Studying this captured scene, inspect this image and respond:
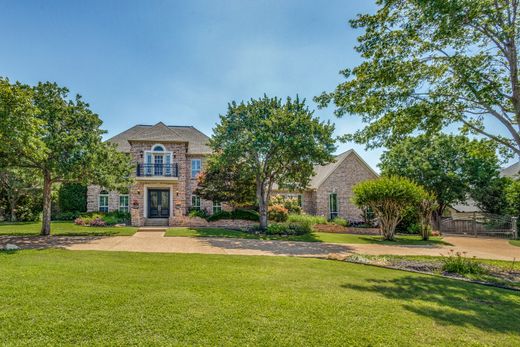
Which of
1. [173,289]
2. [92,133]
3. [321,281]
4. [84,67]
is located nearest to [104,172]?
[92,133]

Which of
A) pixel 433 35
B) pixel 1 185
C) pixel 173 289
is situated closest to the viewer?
pixel 173 289

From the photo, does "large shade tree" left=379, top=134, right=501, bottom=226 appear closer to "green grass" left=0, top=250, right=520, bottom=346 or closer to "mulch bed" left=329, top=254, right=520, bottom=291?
"mulch bed" left=329, top=254, right=520, bottom=291

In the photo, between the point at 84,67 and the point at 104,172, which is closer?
the point at 84,67

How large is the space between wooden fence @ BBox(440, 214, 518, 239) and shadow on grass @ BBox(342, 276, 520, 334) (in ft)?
57.8

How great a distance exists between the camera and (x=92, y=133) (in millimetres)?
13531

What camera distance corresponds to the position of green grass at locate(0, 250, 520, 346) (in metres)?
3.52

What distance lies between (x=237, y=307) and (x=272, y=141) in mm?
A: 12500

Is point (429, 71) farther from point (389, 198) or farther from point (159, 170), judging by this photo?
point (159, 170)

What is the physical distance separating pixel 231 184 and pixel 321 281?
15.6 meters

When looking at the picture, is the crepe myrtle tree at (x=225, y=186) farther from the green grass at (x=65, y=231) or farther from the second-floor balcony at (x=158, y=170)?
the green grass at (x=65, y=231)

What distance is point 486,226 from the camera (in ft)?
69.3

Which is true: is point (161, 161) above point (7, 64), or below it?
below

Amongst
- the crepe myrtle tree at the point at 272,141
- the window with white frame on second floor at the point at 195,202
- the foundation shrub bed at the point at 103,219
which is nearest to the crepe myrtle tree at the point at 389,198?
the crepe myrtle tree at the point at 272,141

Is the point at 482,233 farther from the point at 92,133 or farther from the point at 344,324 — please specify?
the point at 92,133
